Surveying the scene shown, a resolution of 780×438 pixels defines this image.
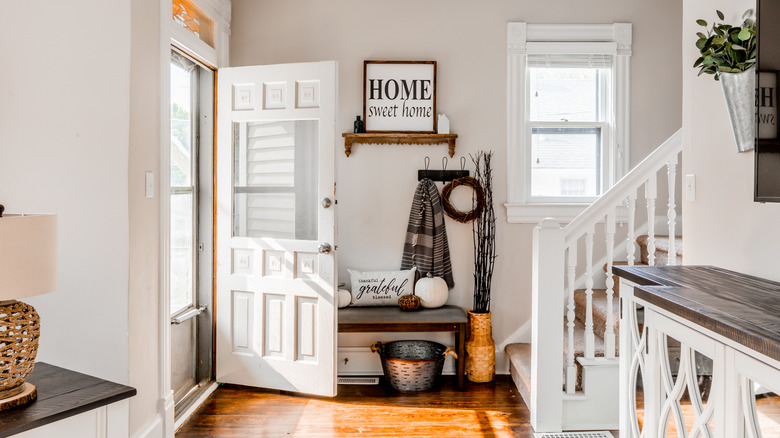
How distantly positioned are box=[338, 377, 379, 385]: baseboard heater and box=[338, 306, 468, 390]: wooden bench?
16.9 inches

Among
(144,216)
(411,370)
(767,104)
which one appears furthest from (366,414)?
(767,104)

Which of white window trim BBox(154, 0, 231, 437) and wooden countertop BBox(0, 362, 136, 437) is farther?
white window trim BBox(154, 0, 231, 437)

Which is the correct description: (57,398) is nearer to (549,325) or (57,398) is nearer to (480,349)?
(549,325)

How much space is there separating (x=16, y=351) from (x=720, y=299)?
1.89 m

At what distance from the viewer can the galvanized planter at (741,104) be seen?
69.1 inches

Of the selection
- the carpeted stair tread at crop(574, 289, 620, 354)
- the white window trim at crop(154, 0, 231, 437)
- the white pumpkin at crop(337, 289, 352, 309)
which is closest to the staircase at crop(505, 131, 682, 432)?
the carpeted stair tread at crop(574, 289, 620, 354)

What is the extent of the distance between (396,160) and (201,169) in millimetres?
1295

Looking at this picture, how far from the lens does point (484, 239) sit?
3.53 m

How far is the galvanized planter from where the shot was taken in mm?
1756

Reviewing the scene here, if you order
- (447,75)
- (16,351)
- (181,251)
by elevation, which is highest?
(447,75)

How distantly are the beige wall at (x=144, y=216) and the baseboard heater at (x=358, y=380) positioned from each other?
4.33 ft

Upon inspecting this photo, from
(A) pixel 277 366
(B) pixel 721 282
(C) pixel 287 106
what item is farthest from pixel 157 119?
(B) pixel 721 282

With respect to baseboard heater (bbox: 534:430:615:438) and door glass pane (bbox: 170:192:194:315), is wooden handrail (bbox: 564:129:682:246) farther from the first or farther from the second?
door glass pane (bbox: 170:192:194:315)

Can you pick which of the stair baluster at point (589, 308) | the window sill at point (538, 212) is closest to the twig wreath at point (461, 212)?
the window sill at point (538, 212)
